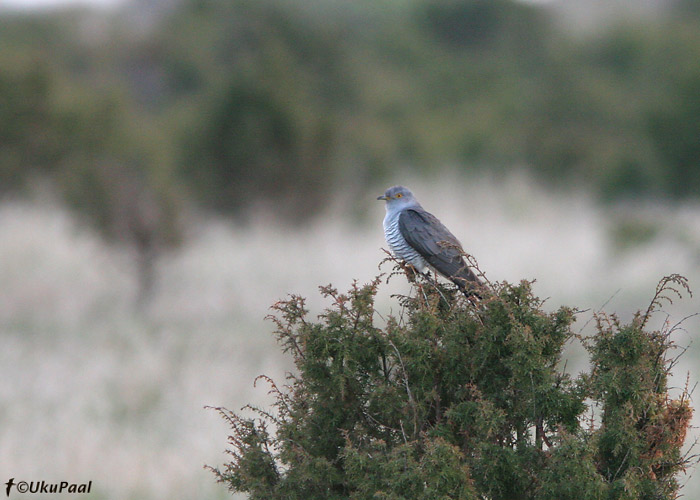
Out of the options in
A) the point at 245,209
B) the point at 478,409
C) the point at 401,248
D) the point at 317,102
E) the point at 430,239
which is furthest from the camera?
the point at 317,102

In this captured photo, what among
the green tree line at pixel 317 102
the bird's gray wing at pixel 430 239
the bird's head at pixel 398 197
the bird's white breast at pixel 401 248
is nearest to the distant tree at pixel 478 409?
the bird's gray wing at pixel 430 239

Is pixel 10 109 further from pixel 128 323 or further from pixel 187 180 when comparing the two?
pixel 128 323

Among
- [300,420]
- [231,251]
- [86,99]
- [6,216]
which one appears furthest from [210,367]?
[86,99]

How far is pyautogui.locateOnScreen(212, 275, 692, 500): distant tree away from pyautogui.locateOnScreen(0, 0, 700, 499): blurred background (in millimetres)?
248

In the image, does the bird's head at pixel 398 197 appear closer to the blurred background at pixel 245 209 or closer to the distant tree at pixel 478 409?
the blurred background at pixel 245 209

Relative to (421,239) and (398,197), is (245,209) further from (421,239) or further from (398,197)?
(421,239)

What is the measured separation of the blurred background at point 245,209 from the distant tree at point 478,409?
248mm

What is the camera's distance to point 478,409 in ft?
6.89

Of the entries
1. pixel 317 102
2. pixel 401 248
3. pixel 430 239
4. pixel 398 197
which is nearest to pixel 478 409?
pixel 430 239

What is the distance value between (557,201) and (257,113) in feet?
19.6

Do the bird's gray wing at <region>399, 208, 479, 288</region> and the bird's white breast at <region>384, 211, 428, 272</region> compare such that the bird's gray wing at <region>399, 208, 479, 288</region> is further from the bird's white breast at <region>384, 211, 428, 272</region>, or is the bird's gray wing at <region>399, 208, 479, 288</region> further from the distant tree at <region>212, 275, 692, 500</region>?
the distant tree at <region>212, 275, 692, 500</region>

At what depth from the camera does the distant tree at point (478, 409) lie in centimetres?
211

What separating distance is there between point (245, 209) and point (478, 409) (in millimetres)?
14014

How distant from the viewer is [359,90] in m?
31.7
